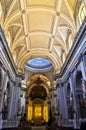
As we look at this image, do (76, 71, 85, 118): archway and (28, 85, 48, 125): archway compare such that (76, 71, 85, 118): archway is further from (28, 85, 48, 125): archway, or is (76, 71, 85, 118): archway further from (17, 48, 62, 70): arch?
(28, 85, 48, 125): archway

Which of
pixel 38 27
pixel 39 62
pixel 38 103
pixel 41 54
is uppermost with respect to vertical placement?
pixel 39 62

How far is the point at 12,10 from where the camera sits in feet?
38.8

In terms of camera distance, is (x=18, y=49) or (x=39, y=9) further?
(x=18, y=49)

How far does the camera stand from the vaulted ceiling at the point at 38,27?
38.5 feet

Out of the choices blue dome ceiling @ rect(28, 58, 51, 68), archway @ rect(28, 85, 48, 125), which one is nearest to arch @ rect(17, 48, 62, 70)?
blue dome ceiling @ rect(28, 58, 51, 68)

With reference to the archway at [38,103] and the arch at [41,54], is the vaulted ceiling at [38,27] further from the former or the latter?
the archway at [38,103]

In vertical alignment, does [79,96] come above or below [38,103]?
above

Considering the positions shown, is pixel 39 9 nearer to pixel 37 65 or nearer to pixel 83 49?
pixel 83 49

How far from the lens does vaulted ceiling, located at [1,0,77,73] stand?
11.7 metres

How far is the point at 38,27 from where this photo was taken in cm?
1493

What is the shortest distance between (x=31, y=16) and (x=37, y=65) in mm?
16600

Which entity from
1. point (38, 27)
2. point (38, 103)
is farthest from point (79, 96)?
point (38, 103)

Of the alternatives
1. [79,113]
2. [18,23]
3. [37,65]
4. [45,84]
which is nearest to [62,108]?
[79,113]

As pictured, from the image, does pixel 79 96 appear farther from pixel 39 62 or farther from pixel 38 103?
pixel 38 103
